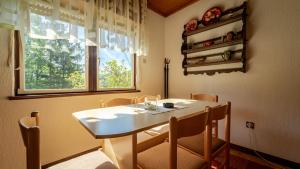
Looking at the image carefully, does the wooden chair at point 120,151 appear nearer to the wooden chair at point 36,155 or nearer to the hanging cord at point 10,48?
the wooden chair at point 36,155

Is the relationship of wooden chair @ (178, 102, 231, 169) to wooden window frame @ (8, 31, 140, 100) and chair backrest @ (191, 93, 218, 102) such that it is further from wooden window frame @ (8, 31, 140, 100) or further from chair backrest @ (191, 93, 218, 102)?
wooden window frame @ (8, 31, 140, 100)

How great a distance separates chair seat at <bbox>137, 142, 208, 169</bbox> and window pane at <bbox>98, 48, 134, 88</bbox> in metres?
1.40

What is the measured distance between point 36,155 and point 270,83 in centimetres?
230

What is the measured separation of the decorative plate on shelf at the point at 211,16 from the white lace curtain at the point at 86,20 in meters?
0.98

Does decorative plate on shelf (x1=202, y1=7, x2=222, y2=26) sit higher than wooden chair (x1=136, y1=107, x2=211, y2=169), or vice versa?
decorative plate on shelf (x1=202, y1=7, x2=222, y2=26)

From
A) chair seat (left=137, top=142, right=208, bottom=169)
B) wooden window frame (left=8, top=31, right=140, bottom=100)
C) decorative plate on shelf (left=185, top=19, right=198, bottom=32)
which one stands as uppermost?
decorative plate on shelf (left=185, top=19, right=198, bottom=32)

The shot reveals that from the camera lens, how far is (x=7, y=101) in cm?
144

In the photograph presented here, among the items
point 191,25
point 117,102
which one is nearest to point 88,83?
point 117,102

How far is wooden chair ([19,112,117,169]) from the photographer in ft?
2.20

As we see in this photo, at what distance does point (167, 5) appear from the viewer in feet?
9.15

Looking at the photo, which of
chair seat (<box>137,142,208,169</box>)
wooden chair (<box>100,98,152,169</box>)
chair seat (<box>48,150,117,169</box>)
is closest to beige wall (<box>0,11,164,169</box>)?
wooden chair (<box>100,98,152,169</box>)

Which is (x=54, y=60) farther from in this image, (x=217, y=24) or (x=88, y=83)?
(x=217, y=24)

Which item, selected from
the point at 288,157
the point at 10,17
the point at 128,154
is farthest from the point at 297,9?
the point at 10,17

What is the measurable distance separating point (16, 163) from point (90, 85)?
1079mm
